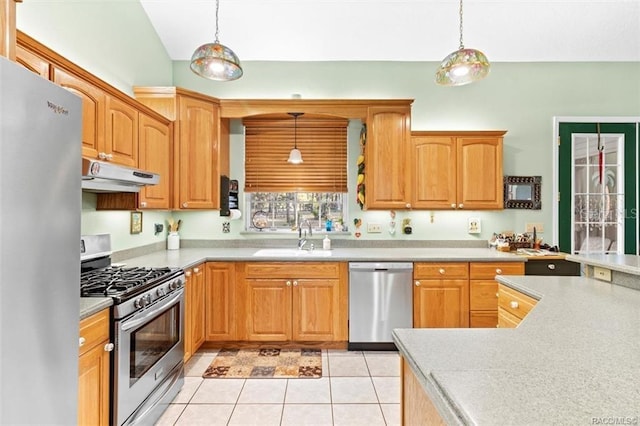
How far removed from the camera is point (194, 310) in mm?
2840

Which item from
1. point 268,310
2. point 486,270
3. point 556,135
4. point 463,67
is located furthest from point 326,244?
point 556,135

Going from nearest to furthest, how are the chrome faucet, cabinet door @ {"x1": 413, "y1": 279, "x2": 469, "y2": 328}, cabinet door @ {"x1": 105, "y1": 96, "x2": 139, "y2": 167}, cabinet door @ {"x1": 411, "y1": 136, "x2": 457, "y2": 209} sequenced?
1. cabinet door @ {"x1": 105, "y1": 96, "x2": 139, "y2": 167}
2. cabinet door @ {"x1": 413, "y1": 279, "x2": 469, "y2": 328}
3. cabinet door @ {"x1": 411, "y1": 136, "x2": 457, "y2": 209}
4. the chrome faucet

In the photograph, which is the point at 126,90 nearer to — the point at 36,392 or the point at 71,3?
the point at 71,3

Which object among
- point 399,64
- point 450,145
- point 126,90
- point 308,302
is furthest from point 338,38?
point 308,302

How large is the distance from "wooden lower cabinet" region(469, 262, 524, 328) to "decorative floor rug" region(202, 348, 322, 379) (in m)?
1.53

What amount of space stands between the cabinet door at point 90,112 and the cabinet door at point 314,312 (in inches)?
75.2

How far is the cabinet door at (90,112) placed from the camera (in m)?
1.91

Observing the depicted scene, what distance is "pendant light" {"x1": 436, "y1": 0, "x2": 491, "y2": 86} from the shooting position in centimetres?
215

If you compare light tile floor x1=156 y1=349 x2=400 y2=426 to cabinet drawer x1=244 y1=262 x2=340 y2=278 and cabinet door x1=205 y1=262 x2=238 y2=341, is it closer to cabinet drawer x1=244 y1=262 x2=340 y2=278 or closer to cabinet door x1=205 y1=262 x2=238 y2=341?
cabinet door x1=205 y1=262 x2=238 y2=341

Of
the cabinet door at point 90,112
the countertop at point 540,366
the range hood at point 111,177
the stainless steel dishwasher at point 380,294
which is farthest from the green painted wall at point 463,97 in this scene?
the countertop at point 540,366

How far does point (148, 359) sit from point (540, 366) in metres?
2.03

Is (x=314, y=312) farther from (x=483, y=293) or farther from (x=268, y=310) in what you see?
(x=483, y=293)

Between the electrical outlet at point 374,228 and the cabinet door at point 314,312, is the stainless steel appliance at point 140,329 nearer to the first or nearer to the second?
the cabinet door at point 314,312

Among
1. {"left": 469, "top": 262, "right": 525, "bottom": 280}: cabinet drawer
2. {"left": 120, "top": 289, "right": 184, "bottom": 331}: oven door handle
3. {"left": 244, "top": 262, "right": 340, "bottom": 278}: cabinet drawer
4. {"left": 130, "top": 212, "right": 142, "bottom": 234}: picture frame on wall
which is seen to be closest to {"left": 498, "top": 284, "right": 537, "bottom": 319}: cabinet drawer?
{"left": 469, "top": 262, "right": 525, "bottom": 280}: cabinet drawer
